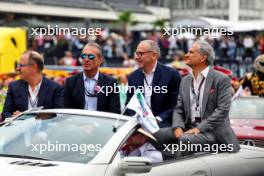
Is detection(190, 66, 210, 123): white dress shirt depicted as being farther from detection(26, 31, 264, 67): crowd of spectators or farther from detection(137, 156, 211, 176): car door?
detection(26, 31, 264, 67): crowd of spectators

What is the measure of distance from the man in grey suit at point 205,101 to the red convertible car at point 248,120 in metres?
Answer: 3.01

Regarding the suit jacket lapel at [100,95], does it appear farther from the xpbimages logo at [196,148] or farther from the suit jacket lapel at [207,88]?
the xpbimages logo at [196,148]

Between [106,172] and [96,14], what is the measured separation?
59725mm

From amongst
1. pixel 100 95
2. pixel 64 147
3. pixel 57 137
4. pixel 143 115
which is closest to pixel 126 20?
pixel 100 95

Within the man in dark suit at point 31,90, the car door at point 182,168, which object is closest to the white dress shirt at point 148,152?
the car door at point 182,168

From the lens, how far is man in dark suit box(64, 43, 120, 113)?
8.95 meters

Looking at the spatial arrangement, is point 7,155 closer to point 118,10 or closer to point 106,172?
point 106,172

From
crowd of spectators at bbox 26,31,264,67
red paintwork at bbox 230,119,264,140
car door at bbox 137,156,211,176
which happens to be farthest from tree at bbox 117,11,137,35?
car door at bbox 137,156,211,176

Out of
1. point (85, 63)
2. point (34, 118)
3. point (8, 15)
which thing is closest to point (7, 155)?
point (34, 118)

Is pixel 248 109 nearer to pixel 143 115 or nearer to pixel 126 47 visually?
pixel 143 115

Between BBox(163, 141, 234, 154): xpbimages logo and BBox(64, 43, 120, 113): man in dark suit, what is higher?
BBox(64, 43, 120, 113): man in dark suit

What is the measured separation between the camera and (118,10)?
70.5 meters

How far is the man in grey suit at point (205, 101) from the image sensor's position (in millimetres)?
8383

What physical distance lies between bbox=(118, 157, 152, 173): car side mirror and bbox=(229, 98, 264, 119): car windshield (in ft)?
20.5
